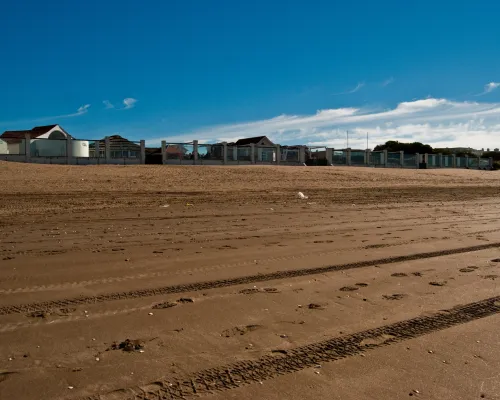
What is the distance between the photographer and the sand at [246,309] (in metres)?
2.93

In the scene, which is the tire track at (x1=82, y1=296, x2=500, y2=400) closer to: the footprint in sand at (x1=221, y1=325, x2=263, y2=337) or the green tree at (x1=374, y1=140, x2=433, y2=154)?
the footprint in sand at (x1=221, y1=325, x2=263, y2=337)

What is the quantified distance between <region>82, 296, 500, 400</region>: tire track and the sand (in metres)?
0.01

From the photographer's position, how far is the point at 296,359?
3.24 metres

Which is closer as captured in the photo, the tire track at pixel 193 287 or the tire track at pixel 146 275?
the tire track at pixel 193 287

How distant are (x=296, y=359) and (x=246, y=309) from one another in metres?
1.06

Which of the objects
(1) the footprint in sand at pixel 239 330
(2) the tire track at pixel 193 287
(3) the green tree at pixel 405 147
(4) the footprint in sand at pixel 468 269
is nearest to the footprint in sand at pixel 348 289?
(2) the tire track at pixel 193 287

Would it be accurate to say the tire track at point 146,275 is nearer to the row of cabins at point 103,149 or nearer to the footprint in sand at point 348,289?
the footprint in sand at point 348,289

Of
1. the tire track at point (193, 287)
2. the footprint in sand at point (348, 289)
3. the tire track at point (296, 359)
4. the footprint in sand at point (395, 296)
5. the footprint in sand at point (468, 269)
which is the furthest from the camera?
the footprint in sand at point (468, 269)

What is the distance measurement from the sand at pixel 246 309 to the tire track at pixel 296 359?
0.01 meters

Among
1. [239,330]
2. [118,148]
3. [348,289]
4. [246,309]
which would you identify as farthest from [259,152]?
[239,330]

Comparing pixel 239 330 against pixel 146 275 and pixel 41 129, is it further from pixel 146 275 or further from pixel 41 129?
pixel 41 129

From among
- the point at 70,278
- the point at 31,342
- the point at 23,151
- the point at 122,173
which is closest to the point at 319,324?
the point at 31,342

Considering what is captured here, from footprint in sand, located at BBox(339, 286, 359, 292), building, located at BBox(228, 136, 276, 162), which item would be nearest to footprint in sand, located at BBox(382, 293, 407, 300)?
footprint in sand, located at BBox(339, 286, 359, 292)

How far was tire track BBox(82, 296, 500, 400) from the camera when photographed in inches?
109
